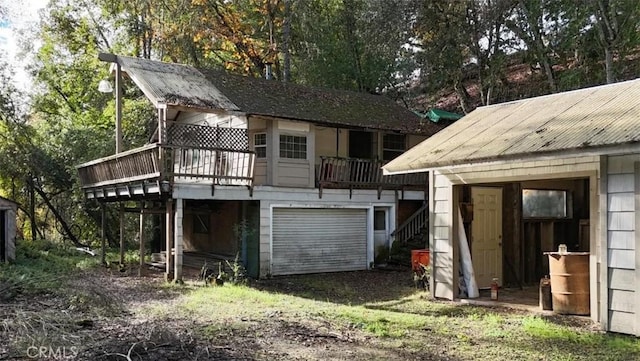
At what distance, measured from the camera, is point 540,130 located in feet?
28.4

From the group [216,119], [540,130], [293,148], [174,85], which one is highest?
[174,85]

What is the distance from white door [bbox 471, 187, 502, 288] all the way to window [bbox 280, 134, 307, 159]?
584 centimetres

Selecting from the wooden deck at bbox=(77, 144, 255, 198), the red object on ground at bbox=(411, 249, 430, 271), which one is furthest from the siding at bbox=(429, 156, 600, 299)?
the wooden deck at bbox=(77, 144, 255, 198)

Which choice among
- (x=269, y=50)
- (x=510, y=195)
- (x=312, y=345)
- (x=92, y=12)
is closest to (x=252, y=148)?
(x=510, y=195)

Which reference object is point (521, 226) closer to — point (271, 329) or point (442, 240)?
point (442, 240)

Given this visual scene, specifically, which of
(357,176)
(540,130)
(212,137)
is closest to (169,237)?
(212,137)

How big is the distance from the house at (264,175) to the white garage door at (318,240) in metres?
0.03

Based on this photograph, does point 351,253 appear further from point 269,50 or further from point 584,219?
point 269,50

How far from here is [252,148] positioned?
50.5 feet

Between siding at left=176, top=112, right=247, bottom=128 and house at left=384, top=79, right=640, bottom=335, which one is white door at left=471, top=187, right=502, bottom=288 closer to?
house at left=384, top=79, right=640, bottom=335

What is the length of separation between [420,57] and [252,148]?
9359 mm

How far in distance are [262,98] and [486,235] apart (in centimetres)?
773

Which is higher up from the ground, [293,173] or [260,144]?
[260,144]

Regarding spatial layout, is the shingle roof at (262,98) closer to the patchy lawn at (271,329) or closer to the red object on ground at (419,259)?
the red object on ground at (419,259)
